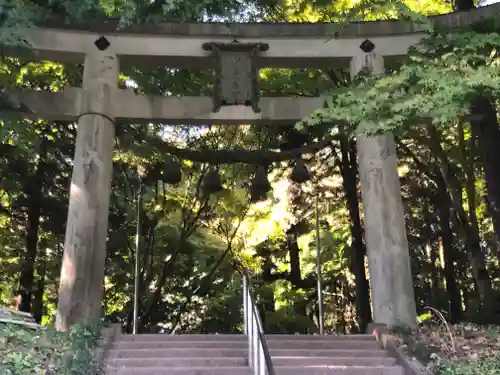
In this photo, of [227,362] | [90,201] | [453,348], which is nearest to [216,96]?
[90,201]

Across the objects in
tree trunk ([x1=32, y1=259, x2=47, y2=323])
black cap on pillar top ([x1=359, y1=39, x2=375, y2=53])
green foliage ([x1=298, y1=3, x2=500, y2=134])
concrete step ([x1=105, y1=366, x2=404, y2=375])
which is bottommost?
concrete step ([x1=105, y1=366, x2=404, y2=375])

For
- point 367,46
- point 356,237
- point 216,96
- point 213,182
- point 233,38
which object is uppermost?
point 233,38

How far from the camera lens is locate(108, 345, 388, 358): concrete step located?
631cm

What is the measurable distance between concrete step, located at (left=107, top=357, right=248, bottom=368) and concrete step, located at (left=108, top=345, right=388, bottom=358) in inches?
8.3

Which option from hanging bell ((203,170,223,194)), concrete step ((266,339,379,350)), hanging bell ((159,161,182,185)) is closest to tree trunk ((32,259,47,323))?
hanging bell ((159,161,182,185))

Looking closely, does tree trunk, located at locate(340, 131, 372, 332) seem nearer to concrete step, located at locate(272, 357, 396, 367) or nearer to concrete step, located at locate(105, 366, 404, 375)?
concrete step, located at locate(272, 357, 396, 367)

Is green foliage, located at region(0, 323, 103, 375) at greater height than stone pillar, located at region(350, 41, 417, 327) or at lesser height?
lesser

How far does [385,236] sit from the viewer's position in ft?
26.2

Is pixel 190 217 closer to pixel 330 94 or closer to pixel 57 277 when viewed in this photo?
pixel 57 277

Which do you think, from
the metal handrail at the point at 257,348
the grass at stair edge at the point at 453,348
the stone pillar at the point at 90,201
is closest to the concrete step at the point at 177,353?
the metal handrail at the point at 257,348

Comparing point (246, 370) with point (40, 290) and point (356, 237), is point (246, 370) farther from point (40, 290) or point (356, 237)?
point (40, 290)

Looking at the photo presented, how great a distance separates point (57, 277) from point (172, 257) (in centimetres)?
332

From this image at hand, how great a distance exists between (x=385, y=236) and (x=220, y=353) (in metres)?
3.14

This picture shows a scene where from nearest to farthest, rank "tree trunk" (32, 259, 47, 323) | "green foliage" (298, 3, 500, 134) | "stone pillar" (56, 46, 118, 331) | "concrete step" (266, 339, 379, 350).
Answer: "green foliage" (298, 3, 500, 134), "concrete step" (266, 339, 379, 350), "stone pillar" (56, 46, 118, 331), "tree trunk" (32, 259, 47, 323)
